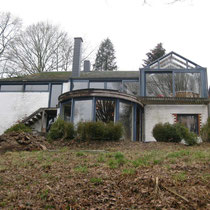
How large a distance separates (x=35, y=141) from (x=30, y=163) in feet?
12.2

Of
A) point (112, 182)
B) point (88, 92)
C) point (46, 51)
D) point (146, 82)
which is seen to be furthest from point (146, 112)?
point (46, 51)

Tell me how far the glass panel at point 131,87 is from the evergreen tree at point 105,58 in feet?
86.8

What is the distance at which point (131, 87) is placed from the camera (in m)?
19.3

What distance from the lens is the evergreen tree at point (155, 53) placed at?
39.8 meters

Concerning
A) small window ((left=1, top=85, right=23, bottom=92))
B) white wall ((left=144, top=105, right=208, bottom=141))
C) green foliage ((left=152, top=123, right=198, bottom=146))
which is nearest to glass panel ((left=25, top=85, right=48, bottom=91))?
small window ((left=1, top=85, right=23, bottom=92))

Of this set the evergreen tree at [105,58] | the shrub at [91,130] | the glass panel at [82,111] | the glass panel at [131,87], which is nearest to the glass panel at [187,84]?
the glass panel at [131,87]

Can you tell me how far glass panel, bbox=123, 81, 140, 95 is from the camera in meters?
19.1

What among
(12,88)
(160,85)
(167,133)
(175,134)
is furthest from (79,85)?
(175,134)

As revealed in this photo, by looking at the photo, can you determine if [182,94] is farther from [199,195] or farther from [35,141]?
[199,195]

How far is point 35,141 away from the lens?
34.4 feet

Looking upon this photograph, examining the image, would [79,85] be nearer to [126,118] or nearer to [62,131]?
[126,118]

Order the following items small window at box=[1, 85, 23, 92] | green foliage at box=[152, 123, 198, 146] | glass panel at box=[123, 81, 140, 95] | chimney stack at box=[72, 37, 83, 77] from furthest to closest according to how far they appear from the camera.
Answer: chimney stack at box=[72, 37, 83, 77], small window at box=[1, 85, 23, 92], glass panel at box=[123, 81, 140, 95], green foliage at box=[152, 123, 198, 146]

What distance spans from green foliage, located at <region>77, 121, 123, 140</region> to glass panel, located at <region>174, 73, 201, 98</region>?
6.81m

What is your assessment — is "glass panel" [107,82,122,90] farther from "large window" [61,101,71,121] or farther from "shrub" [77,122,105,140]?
"shrub" [77,122,105,140]
